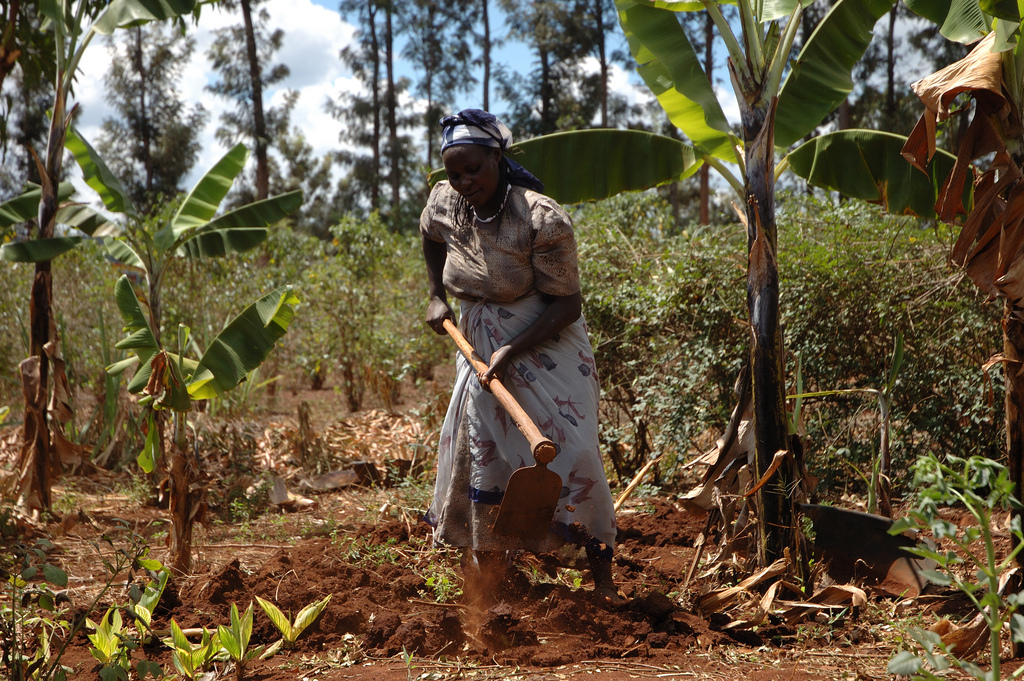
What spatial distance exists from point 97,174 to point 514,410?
3621 mm

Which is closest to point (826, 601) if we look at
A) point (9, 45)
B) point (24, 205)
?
point (24, 205)

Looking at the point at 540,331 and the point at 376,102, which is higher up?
the point at 376,102

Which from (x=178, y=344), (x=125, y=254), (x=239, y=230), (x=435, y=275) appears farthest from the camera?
(x=239, y=230)

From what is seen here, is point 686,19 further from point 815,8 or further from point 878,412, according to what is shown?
point 878,412

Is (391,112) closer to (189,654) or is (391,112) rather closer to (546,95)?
(546,95)

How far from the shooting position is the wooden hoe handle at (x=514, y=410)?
262 centimetres

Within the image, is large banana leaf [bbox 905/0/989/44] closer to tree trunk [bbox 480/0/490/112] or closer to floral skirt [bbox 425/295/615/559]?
floral skirt [bbox 425/295/615/559]

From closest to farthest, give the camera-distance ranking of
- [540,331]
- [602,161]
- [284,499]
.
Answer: [540,331], [602,161], [284,499]

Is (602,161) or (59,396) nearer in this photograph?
(602,161)

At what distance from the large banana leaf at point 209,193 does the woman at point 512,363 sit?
2.55 m

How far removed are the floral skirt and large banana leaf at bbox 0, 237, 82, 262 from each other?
3225mm

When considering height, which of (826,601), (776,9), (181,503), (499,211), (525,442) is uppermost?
(776,9)

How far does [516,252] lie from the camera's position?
121 inches

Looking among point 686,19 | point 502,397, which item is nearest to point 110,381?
point 502,397
